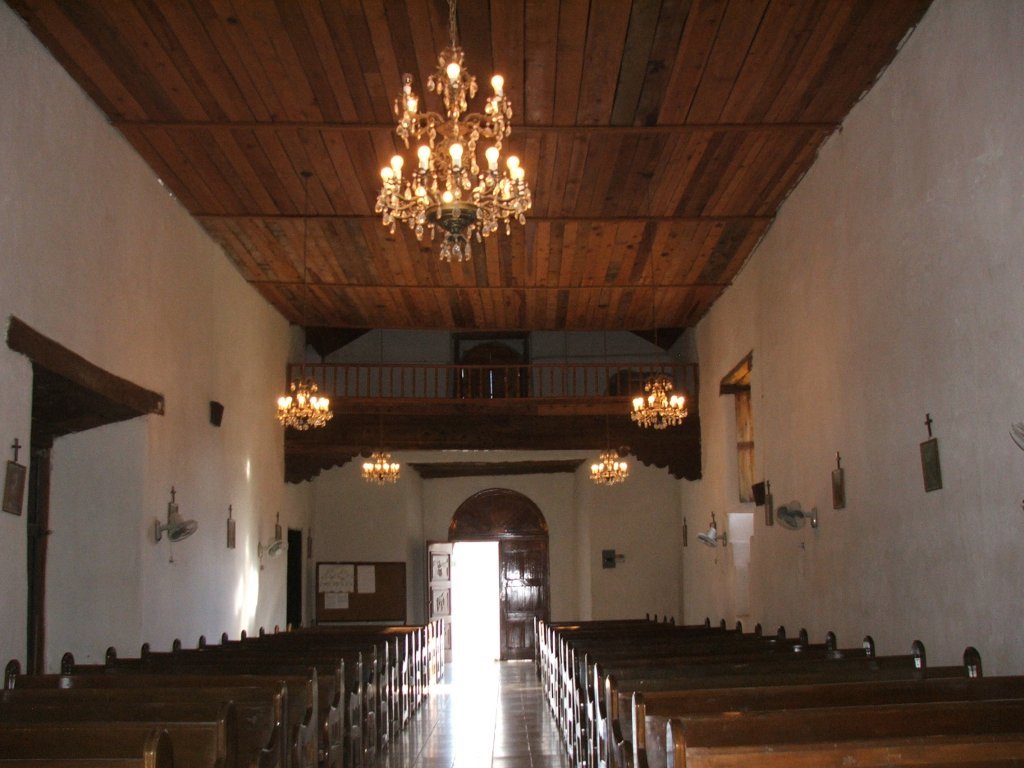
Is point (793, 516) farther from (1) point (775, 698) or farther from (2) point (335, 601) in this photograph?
(2) point (335, 601)

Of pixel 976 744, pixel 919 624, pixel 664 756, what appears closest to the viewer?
pixel 976 744

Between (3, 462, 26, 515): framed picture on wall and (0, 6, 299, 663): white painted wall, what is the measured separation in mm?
94

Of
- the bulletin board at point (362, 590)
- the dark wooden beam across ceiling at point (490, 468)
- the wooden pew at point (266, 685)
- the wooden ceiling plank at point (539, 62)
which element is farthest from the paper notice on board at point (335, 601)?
the wooden pew at point (266, 685)

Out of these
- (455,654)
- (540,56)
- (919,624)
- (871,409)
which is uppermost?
(540,56)

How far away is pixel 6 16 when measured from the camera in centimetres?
689

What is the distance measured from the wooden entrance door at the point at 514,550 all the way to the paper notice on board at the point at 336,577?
2397 millimetres

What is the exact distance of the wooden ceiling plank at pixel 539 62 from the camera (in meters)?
7.05

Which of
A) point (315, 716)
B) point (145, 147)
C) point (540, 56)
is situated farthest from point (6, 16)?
point (315, 716)

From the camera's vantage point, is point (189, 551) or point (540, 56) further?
point (189, 551)

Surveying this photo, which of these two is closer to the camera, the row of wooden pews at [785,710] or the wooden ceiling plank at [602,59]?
the row of wooden pews at [785,710]

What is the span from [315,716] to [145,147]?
5.49m

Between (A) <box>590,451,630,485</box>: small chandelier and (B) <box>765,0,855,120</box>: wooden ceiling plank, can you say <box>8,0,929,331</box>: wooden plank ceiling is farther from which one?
(A) <box>590,451,630,485</box>: small chandelier

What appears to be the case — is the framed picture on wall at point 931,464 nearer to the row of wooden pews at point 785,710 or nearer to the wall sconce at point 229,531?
the row of wooden pews at point 785,710

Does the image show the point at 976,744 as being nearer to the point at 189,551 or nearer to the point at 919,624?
the point at 919,624
